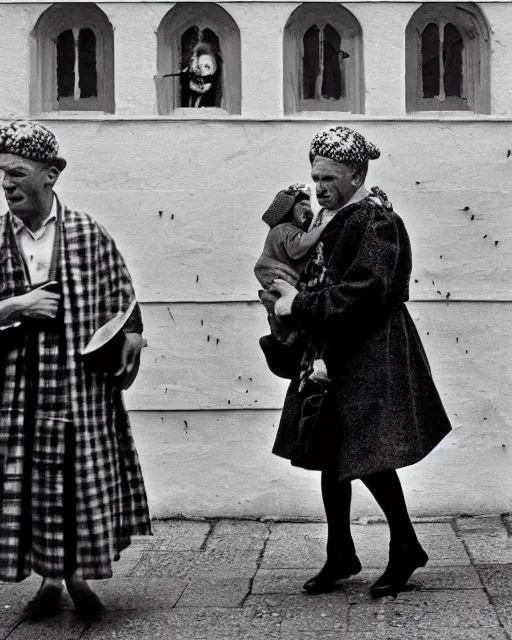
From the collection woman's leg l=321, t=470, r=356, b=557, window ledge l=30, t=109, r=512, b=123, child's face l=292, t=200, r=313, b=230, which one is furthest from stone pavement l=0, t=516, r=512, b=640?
window ledge l=30, t=109, r=512, b=123

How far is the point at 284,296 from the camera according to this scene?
15.0 feet

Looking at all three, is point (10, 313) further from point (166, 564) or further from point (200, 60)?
point (200, 60)

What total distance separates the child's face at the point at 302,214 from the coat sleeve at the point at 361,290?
613 millimetres

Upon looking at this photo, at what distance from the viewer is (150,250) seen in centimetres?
618

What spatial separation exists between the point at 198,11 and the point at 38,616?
11.4 ft

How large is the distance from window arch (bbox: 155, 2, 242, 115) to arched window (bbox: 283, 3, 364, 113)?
298mm

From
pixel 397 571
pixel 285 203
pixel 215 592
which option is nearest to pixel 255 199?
pixel 285 203

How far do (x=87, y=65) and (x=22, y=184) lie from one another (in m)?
2.24

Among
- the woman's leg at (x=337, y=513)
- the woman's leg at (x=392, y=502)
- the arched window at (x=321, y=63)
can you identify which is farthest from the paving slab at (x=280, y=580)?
the arched window at (x=321, y=63)

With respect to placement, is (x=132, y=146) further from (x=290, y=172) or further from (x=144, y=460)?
(x=144, y=460)

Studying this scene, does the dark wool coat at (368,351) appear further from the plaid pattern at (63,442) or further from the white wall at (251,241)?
the white wall at (251,241)

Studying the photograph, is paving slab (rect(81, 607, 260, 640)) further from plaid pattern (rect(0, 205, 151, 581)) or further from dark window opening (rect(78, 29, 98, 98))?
dark window opening (rect(78, 29, 98, 98))

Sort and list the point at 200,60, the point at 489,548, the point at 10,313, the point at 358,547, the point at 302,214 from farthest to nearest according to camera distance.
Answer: the point at 200,60, the point at 358,547, the point at 489,548, the point at 302,214, the point at 10,313

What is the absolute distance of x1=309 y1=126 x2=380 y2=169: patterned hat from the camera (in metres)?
4.57
